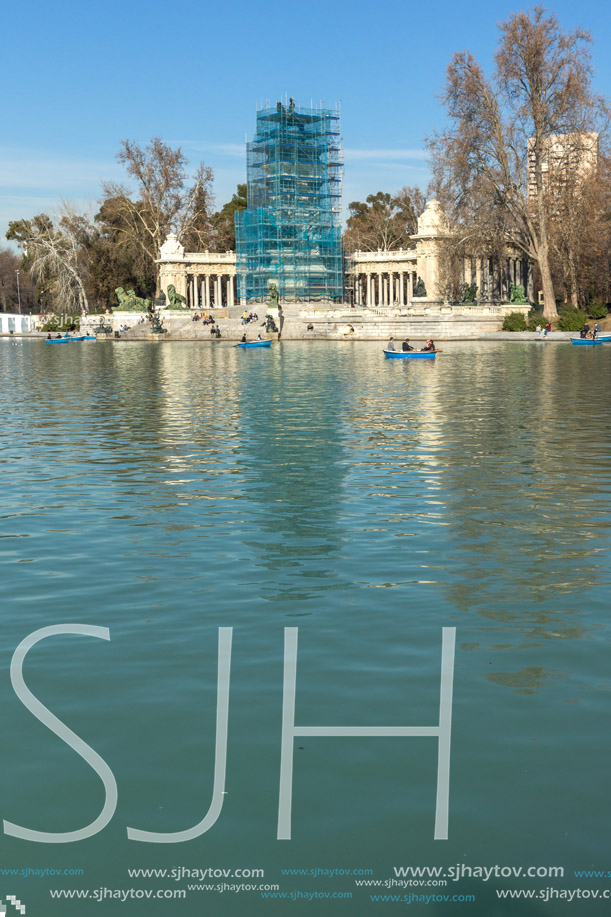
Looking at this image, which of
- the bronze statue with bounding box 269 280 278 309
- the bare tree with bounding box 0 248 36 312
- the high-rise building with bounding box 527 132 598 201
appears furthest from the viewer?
the bare tree with bounding box 0 248 36 312

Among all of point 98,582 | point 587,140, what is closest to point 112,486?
point 98,582

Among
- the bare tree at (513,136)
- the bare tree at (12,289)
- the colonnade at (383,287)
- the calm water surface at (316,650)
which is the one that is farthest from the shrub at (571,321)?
the bare tree at (12,289)

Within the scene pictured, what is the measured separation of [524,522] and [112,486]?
19.7 feet

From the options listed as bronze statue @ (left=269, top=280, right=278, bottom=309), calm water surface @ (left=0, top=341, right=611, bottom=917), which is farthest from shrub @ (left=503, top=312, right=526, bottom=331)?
calm water surface @ (left=0, top=341, right=611, bottom=917)

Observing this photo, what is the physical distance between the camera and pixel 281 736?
619cm

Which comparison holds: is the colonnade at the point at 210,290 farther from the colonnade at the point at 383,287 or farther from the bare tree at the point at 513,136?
the bare tree at the point at 513,136

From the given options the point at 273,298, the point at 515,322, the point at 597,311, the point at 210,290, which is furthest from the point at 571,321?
the point at 210,290

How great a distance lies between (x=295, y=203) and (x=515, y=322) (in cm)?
3114

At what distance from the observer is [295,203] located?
91.7 metres

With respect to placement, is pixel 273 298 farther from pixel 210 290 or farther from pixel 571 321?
pixel 210 290

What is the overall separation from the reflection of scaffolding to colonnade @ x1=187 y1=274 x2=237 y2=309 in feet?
38.7

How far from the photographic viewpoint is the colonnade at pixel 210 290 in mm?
106125

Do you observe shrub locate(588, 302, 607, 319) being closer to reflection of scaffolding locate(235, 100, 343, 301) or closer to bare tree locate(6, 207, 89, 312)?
reflection of scaffolding locate(235, 100, 343, 301)

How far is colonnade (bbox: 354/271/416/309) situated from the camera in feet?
339
